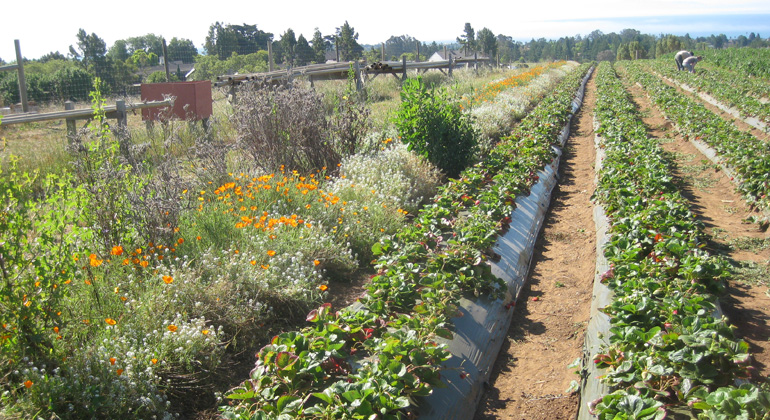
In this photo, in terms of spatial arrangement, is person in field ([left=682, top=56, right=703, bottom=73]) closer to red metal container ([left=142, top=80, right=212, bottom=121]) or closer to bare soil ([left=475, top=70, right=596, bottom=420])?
bare soil ([left=475, top=70, right=596, bottom=420])

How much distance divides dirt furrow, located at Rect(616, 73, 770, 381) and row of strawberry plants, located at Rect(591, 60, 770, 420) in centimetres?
27

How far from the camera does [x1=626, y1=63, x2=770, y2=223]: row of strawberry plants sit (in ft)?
20.9

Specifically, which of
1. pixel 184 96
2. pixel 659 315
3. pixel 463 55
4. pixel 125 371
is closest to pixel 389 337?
pixel 125 371

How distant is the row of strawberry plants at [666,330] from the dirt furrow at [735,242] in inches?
10.8

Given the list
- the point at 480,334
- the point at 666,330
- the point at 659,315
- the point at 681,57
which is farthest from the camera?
the point at 681,57

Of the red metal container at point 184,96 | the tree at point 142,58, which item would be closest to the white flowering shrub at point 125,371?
the red metal container at point 184,96

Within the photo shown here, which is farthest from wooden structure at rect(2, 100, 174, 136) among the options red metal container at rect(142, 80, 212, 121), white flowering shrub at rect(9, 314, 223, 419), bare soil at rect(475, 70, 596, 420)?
bare soil at rect(475, 70, 596, 420)

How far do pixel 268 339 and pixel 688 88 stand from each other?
24501 millimetres

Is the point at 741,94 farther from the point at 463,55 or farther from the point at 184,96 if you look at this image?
the point at 463,55

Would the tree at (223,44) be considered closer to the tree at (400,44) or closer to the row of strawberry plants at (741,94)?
the row of strawberry plants at (741,94)

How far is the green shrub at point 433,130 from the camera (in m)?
7.36

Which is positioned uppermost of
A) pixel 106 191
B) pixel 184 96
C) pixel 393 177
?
pixel 184 96

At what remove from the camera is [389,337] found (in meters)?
2.99

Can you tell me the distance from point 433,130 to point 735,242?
12.6ft
